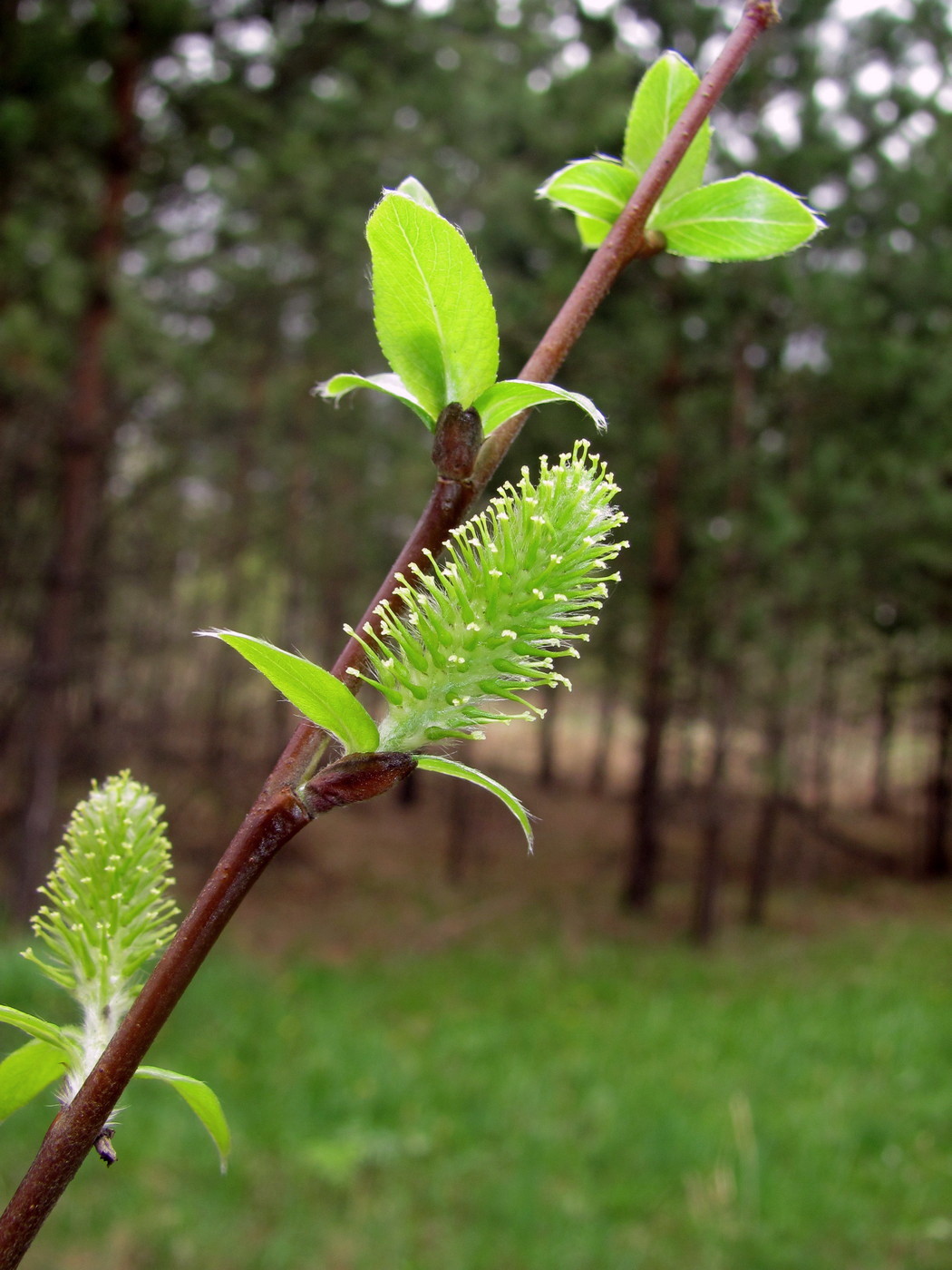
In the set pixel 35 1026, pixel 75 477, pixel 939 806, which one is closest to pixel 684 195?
pixel 35 1026

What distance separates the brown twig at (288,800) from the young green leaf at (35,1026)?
0.03 meters

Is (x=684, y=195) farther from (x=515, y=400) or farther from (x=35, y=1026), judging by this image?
(x=35, y=1026)

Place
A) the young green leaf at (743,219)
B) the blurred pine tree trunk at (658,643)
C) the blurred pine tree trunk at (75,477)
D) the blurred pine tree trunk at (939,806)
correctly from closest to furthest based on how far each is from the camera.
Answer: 1. the young green leaf at (743,219)
2. the blurred pine tree trunk at (75,477)
3. the blurred pine tree trunk at (658,643)
4. the blurred pine tree trunk at (939,806)

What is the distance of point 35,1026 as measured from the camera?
0.32 metres

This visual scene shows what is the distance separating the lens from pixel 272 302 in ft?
24.3

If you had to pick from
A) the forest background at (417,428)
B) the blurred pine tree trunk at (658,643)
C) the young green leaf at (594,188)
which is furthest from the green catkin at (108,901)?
the blurred pine tree trunk at (658,643)

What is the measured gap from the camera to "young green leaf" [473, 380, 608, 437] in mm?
327

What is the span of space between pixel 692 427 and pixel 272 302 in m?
3.26

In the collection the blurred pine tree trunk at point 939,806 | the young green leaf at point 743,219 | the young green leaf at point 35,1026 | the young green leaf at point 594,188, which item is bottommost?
the blurred pine tree trunk at point 939,806

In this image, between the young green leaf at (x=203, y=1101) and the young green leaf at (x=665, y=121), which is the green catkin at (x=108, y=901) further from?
the young green leaf at (x=665, y=121)

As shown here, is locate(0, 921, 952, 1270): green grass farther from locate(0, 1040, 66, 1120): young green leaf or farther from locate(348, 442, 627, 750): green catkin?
locate(348, 442, 627, 750): green catkin

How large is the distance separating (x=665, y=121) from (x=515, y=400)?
16 cm

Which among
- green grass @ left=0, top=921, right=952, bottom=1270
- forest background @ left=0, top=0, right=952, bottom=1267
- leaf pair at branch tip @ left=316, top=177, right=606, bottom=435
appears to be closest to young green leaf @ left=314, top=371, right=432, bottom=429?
leaf pair at branch tip @ left=316, top=177, right=606, bottom=435

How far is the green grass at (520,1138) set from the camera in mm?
3217
